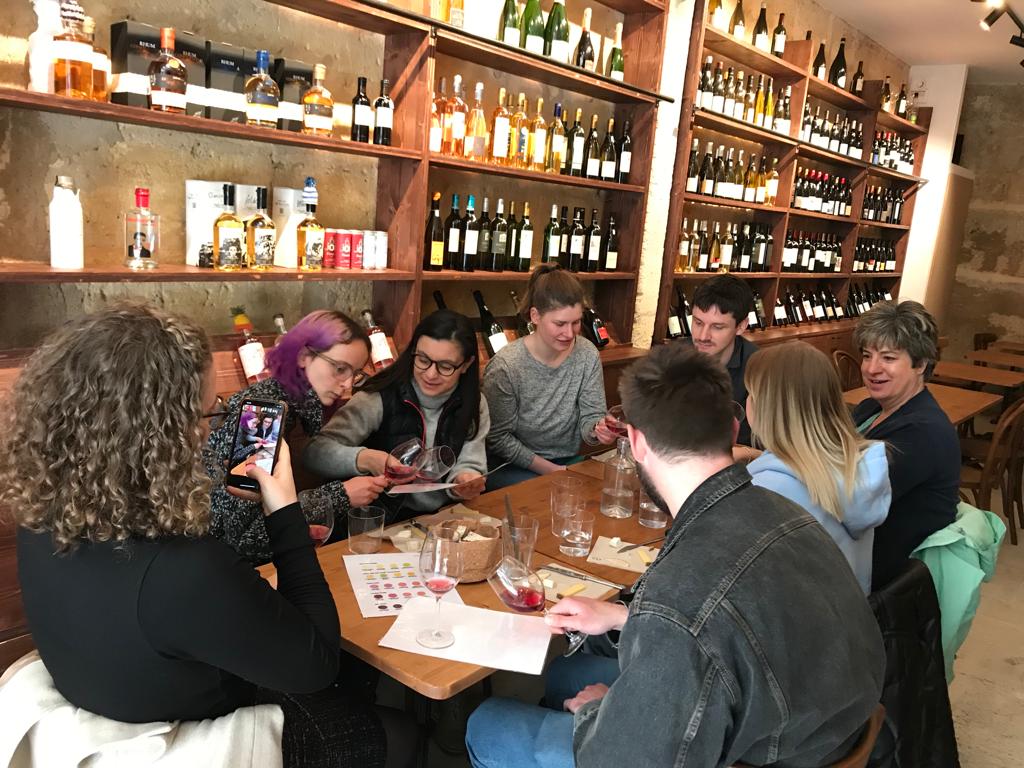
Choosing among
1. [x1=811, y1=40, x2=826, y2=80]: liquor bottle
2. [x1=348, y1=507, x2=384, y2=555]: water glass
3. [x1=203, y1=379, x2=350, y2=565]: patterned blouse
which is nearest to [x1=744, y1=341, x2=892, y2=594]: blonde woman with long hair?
[x1=348, y1=507, x2=384, y2=555]: water glass

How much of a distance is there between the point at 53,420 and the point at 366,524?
879 millimetres

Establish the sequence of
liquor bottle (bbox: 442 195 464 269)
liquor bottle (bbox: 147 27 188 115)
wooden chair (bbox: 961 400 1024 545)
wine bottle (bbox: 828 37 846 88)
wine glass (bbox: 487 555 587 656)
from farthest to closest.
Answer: wine bottle (bbox: 828 37 846 88) → wooden chair (bbox: 961 400 1024 545) → liquor bottle (bbox: 442 195 464 269) → liquor bottle (bbox: 147 27 188 115) → wine glass (bbox: 487 555 587 656)

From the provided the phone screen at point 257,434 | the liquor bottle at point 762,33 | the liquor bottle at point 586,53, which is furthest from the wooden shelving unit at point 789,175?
the phone screen at point 257,434

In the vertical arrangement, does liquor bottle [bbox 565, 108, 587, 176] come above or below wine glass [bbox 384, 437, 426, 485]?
above

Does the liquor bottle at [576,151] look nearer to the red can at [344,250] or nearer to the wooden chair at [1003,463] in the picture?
the red can at [344,250]

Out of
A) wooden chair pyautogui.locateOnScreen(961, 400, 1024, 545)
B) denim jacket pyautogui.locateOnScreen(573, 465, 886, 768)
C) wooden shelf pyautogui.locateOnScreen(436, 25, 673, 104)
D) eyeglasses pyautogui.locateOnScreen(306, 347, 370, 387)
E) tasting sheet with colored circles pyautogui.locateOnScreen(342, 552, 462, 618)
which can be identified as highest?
wooden shelf pyautogui.locateOnScreen(436, 25, 673, 104)

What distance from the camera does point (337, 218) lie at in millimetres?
3281

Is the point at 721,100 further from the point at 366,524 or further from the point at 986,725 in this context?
the point at 366,524

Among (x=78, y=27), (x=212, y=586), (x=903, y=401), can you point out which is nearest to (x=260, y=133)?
(x=78, y=27)

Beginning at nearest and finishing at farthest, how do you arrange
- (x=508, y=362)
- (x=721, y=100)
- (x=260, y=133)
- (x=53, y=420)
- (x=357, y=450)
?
1. (x=53, y=420)
2. (x=357, y=450)
3. (x=260, y=133)
4. (x=508, y=362)
5. (x=721, y=100)

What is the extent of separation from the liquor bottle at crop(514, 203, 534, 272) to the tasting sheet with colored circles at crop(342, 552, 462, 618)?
225 centimetres

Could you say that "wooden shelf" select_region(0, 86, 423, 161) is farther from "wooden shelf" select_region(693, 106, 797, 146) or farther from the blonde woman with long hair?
"wooden shelf" select_region(693, 106, 797, 146)

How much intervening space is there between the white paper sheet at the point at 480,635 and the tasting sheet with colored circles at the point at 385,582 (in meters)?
0.04

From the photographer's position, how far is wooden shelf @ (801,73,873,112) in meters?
5.54
